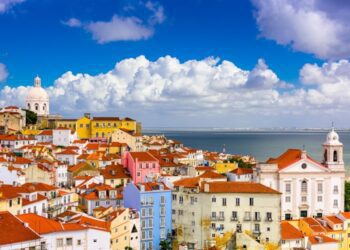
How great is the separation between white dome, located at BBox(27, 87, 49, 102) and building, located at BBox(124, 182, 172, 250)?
77809 millimetres

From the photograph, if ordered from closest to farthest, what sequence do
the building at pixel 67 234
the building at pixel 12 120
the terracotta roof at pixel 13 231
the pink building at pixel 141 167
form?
the terracotta roof at pixel 13 231
the building at pixel 67 234
the pink building at pixel 141 167
the building at pixel 12 120

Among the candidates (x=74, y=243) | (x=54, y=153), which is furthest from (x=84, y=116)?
(x=74, y=243)

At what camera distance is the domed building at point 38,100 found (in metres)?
118

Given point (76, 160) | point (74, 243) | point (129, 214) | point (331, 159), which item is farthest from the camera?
point (76, 160)

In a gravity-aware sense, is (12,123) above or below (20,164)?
above

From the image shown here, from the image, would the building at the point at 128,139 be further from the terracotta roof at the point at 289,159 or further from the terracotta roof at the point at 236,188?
the terracotta roof at the point at 236,188

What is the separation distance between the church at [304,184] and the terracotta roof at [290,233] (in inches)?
363

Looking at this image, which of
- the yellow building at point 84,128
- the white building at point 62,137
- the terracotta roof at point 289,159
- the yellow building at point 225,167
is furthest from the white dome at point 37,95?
the terracotta roof at point 289,159

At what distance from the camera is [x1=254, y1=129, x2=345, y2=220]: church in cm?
5691

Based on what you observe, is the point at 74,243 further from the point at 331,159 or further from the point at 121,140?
the point at 121,140

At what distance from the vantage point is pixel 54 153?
69438mm

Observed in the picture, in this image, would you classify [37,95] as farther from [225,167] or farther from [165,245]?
[165,245]

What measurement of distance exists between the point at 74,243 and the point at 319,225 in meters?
24.3

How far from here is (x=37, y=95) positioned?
388ft
